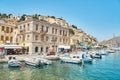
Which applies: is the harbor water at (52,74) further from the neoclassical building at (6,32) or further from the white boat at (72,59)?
the neoclassical building at (6,32)

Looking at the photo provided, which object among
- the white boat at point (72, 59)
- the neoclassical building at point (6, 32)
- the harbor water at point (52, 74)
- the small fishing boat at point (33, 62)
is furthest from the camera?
the neoclassical building at point (6, 32)

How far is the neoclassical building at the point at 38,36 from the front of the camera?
41.6 m

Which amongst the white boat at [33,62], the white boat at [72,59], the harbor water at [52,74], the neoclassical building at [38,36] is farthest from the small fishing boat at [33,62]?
the neoclassical building at [38,36]

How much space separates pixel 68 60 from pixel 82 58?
2.87m

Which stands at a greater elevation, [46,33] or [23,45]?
[46,33]

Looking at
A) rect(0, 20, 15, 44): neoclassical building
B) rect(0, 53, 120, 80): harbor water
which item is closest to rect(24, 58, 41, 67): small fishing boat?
rect(0, 53, 120, 80): harbor water

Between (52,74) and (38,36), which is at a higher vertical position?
(38,36)

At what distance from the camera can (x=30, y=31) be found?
41.5 meters

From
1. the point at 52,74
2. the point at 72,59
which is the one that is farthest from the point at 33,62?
the point at 72,59

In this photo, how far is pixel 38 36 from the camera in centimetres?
4291

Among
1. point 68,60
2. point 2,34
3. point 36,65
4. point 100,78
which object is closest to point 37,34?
point 2,34

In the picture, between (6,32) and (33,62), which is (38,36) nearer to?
(6,32)

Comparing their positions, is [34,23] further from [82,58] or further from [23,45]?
[82,58]

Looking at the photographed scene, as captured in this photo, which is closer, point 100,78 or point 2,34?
point 100,78
